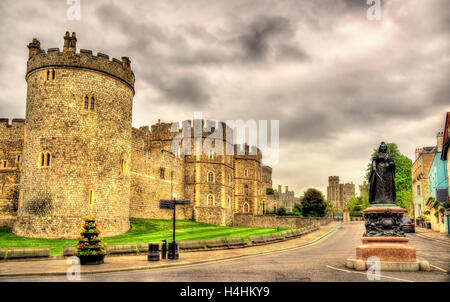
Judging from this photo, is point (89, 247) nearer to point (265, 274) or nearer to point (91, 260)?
point (91, 260)

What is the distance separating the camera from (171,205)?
62.7ft

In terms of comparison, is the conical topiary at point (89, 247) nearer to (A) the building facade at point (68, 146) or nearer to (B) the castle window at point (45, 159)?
(A) the building facade at point (68, 146)

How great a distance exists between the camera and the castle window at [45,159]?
89.8 ft

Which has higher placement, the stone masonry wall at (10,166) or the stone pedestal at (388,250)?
the stone masonry wall at (10,166)

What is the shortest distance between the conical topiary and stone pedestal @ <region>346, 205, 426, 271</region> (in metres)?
9.94

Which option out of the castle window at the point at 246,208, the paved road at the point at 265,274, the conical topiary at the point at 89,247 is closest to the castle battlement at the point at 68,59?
the conical topiary at the point at 89,247

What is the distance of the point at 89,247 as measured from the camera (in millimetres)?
16797


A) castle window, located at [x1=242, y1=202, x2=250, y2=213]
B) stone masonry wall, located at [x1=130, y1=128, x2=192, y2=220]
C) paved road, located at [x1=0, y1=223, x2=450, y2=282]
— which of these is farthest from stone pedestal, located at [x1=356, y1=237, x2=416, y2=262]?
castle window, located at [x1=242, y1=202, x2=250, y2=213]

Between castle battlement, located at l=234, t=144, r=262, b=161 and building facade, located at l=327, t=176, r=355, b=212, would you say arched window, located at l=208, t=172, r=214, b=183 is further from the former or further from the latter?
building facade, located at l=327, t=176, r=355, b=212

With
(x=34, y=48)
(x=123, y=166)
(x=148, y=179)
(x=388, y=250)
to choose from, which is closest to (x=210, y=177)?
(x=148, y=179)

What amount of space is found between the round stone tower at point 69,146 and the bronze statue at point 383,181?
1952cm

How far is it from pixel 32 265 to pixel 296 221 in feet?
134

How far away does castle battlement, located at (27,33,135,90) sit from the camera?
28.2 meters
